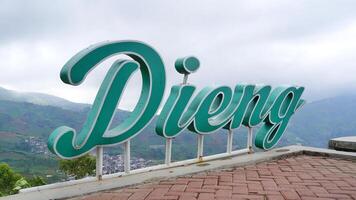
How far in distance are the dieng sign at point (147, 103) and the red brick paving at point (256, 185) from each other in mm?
801

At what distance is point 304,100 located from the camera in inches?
377

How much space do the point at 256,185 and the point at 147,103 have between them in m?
2.02

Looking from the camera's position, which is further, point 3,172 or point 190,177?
point 3,172

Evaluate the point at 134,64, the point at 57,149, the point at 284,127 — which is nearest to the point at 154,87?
the point at 134,64

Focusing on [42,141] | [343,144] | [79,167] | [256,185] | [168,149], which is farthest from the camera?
[42,141]

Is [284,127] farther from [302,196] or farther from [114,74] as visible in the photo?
[114,74]

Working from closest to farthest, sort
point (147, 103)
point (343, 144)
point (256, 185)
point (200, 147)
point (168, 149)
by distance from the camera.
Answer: point (256, 185), point (147, 103), point (168, 149), point (200, 147), point (343, 144)

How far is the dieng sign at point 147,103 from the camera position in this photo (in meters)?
5.18

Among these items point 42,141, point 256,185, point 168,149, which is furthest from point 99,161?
point 42,141

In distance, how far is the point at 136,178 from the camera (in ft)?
19.2

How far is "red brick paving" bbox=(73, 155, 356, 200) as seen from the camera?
16.8 feet

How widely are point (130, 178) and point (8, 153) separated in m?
98.5

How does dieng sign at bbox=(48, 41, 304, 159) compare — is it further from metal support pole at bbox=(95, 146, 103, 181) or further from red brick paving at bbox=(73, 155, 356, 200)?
red brick paving at bbox=(73, 155, 356, 200)

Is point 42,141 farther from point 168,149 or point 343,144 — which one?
point 168,149
